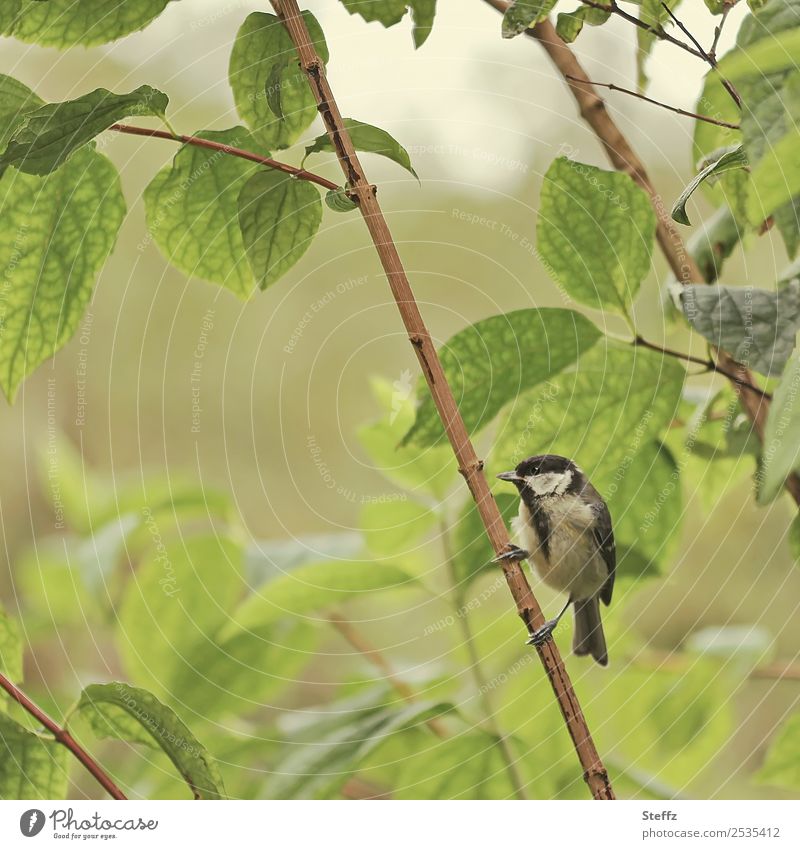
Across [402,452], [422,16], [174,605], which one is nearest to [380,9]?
[422,16]

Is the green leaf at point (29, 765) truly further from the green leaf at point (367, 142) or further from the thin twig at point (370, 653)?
the green leaf at point (367, 142)

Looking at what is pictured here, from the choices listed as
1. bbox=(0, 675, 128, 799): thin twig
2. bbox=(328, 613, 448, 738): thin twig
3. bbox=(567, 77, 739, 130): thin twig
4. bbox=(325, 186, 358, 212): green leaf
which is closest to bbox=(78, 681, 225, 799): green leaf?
bbox=(0, 675, 128, 799): thin twig

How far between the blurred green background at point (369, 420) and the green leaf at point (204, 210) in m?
0.03

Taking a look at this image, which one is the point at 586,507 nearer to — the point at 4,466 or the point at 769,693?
the point at 769,693

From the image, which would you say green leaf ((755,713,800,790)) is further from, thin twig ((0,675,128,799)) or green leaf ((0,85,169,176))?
green leaf ((0,85,169,176))

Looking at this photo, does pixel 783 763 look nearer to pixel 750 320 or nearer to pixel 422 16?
pixel 750 320

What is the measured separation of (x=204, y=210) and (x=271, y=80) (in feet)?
0.21

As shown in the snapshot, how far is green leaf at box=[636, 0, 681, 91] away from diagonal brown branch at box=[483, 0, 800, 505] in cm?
2

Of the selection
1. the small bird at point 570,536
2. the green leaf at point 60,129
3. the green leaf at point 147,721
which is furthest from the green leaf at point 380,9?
the green leaf at point 147,721

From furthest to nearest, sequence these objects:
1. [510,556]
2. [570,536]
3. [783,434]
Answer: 1. [570,536]
2. [510,556]
3. [783,434]

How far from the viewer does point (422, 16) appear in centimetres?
37

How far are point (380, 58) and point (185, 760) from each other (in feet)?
1.12

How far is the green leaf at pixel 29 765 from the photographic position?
34 cm
